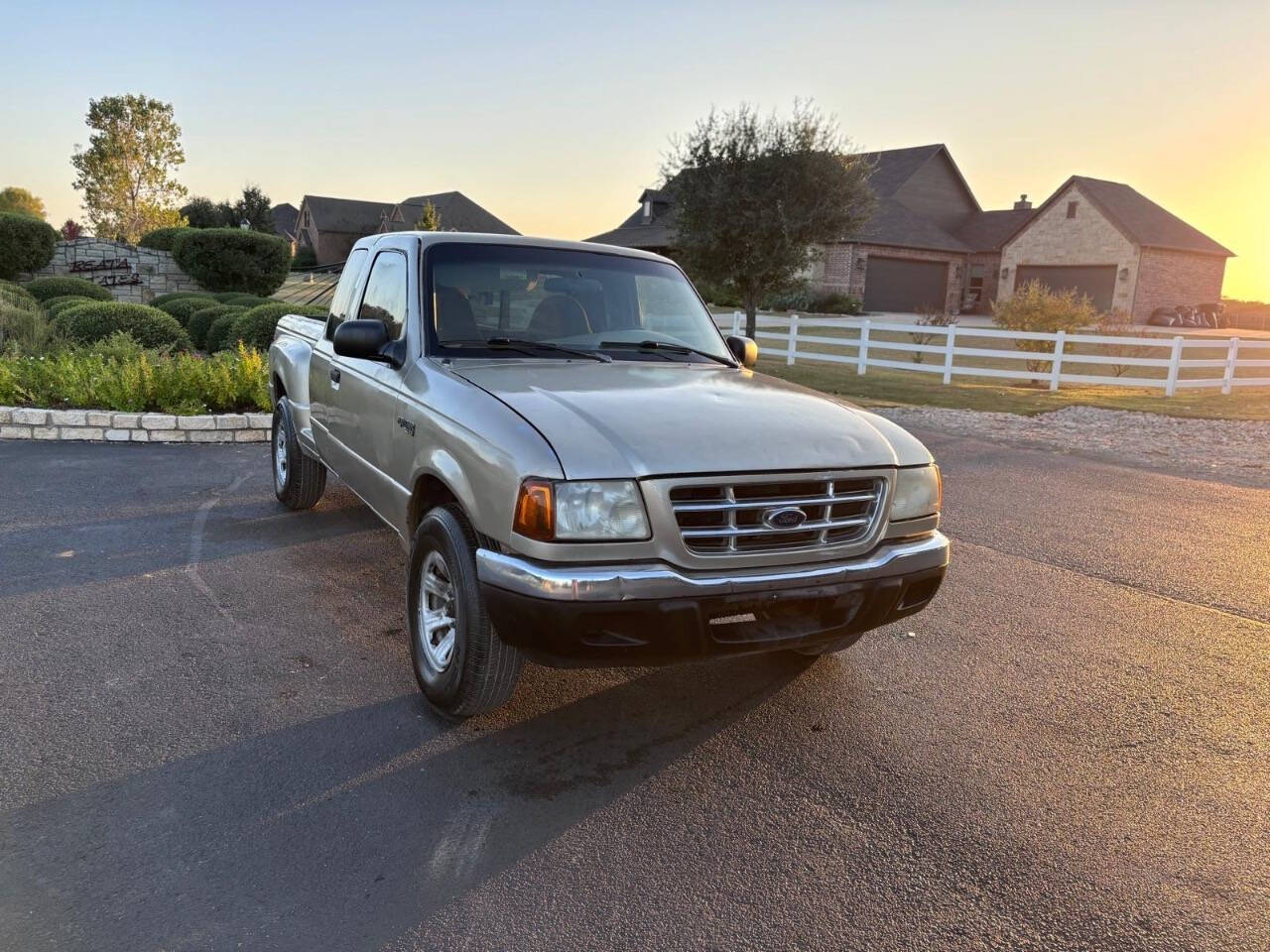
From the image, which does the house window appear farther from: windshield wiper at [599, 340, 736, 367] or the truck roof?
windshield wiper at [599, 340, 736, 367]

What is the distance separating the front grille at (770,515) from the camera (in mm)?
3250

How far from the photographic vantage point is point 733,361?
4.99 meters

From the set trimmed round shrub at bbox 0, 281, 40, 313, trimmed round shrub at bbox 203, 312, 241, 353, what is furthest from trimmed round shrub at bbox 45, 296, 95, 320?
trimmed round shrub at bbox 203, 312, 241, 353

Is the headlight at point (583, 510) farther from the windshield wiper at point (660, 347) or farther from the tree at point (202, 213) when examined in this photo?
the tree at point (202, 213)

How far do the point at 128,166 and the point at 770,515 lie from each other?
4894 centimetres

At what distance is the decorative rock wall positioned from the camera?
78.4 ft

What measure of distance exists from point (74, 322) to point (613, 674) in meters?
12.6

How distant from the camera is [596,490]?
124 inches

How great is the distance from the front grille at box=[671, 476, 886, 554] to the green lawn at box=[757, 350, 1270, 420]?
12.1 m

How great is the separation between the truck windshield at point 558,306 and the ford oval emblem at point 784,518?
1510 mm

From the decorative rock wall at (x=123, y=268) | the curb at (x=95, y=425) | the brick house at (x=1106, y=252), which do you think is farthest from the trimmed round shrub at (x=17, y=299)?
the brick house at (x=1106, y=252)

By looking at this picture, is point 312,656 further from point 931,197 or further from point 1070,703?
point 931,197

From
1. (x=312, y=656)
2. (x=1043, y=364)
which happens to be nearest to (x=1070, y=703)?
(x=312, y=656)

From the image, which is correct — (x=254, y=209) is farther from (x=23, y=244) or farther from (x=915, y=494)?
(x=915, y=494)
